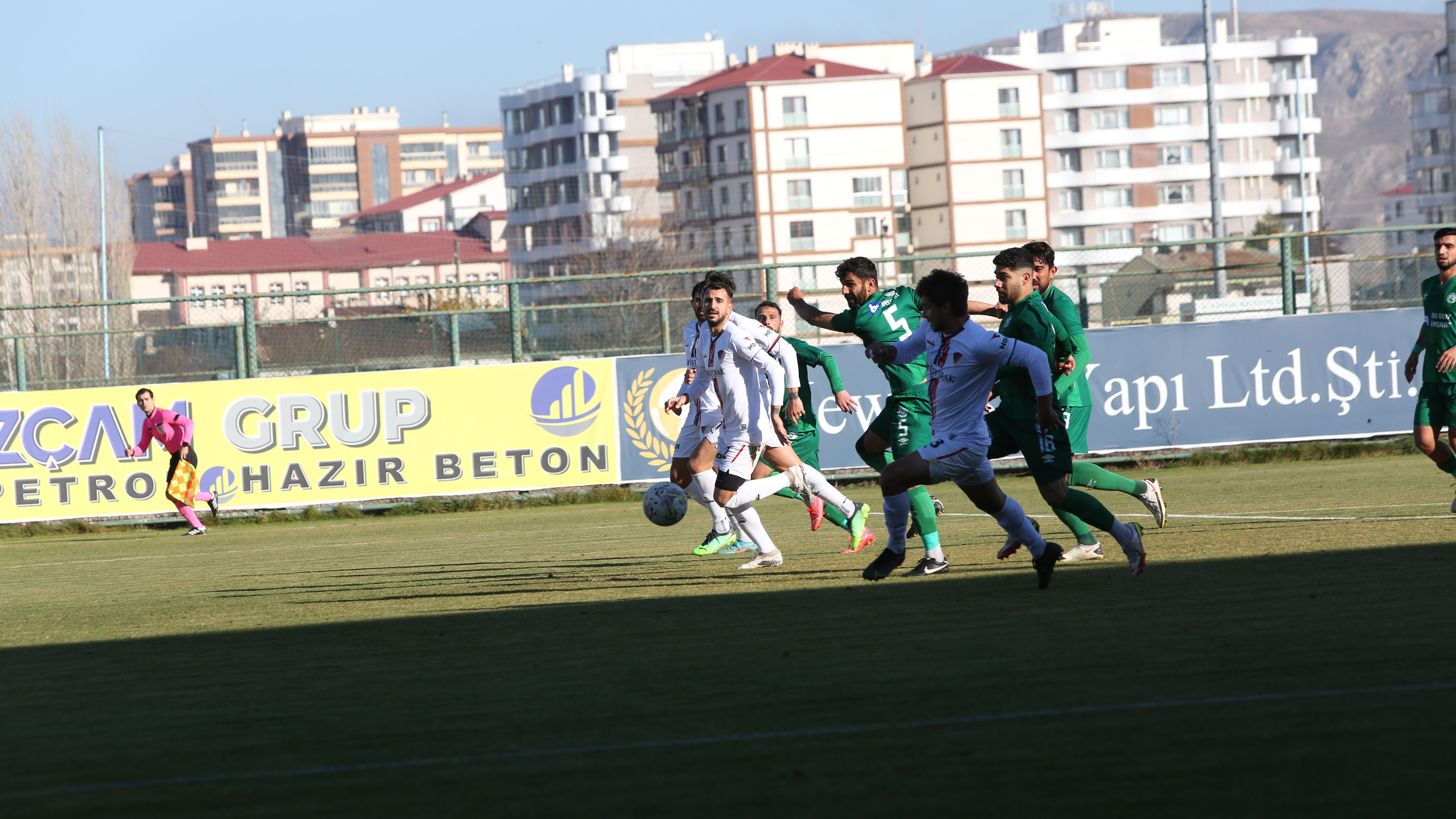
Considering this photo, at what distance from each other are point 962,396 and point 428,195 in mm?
148348

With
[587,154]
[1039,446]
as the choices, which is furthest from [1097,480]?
[587,154]

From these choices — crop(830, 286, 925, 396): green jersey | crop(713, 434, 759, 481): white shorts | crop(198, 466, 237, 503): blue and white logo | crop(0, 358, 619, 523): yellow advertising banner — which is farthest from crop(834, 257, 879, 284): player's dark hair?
crop(198, 466, 237, 503): blue and white logo

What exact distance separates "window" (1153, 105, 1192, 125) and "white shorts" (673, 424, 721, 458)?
115248 millimetres

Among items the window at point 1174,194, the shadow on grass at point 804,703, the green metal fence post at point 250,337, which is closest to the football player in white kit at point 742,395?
the shadow on grass at point 804,703

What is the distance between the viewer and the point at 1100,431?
18609mm

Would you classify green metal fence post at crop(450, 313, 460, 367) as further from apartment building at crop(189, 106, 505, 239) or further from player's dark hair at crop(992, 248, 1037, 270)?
apartment building at crop(189, 106, 505, 239)

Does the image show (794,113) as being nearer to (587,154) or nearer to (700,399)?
(587,154)

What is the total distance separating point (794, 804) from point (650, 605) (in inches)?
166

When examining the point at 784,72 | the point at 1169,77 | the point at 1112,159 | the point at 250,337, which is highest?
the point at 1169,77

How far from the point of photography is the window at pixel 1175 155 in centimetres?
11900

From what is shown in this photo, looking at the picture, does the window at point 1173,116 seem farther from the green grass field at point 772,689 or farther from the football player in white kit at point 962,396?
the football player in white kit at point 962,396

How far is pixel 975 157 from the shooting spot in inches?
3802

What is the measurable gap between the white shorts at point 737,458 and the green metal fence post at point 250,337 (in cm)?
1075

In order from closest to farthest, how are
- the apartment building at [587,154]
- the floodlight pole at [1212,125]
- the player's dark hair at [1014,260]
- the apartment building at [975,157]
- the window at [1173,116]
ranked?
the player's dark hair at [1014,260] → the floodlight pole at [1212,125] → the apartment building at [975,157] → the apartment building at [587,154] → the window at [1173,116]
